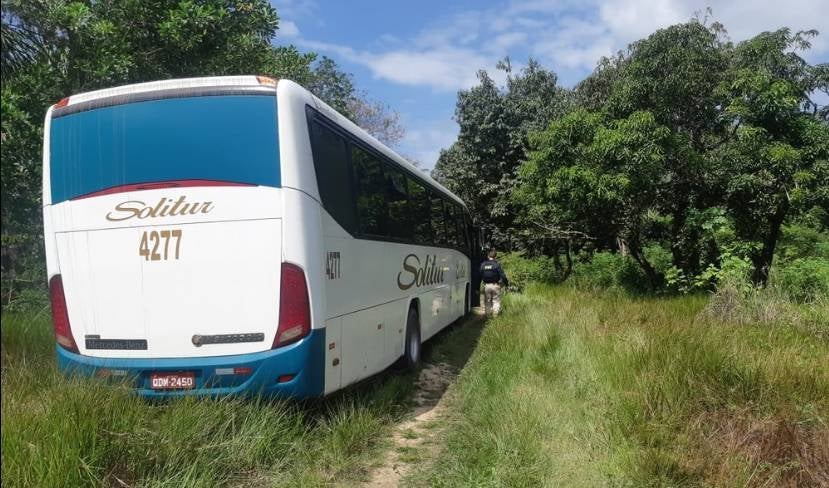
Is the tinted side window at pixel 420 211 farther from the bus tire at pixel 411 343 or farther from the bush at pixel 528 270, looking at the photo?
the bush at pixel 528 270

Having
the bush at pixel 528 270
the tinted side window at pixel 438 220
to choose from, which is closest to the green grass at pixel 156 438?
the tinted side window at pixel 438 220

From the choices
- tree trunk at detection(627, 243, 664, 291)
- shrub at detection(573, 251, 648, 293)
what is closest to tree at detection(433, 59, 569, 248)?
shrub at detection(573, 251, 648, 293)

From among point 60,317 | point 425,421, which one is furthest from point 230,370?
point 425,421

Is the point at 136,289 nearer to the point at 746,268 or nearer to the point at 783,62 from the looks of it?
the point at 746,268

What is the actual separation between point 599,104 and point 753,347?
983cm

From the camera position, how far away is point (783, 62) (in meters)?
11.9

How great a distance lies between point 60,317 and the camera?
4.88 m

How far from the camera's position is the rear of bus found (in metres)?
4.59

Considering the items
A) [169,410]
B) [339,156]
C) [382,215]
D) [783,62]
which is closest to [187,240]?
[169,410]

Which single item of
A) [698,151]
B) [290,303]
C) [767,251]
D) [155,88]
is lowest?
[290,303]

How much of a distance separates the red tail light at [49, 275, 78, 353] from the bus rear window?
2.41 feet

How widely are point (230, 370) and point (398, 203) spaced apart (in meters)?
3.52

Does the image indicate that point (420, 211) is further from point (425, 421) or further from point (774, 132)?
point (774, 132)

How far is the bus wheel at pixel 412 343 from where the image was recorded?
7.98m
